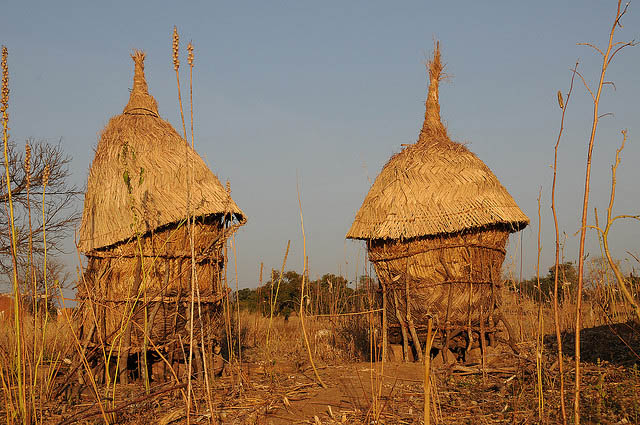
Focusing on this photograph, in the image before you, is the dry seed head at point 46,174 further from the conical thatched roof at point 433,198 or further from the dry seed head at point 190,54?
the conical thatched roof at point 433,198

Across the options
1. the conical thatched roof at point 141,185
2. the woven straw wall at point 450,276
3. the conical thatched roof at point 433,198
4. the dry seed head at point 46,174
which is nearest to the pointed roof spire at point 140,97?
the conical thatched roof at point 141,185

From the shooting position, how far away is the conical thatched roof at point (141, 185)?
6574 mm

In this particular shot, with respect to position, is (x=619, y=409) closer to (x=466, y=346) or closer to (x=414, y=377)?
(x=414, y=377)

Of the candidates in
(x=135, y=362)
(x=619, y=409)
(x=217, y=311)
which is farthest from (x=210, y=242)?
(x=619, y=409)

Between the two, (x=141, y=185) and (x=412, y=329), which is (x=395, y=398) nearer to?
(x=412, y=329)

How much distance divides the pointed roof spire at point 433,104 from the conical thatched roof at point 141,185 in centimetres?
331

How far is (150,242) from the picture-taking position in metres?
6.60

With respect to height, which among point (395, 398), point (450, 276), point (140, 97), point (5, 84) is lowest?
point (395, 398)

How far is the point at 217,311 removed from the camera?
7.30 meters

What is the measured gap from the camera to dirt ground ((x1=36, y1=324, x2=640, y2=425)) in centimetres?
443

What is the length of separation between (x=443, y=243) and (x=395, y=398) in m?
2.72

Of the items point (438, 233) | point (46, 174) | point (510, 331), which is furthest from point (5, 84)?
point (510, 331)

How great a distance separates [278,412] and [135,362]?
275cm

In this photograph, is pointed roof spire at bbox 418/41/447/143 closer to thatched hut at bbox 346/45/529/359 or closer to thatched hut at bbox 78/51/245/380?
thatched hut at bbox 346/45/529/359
